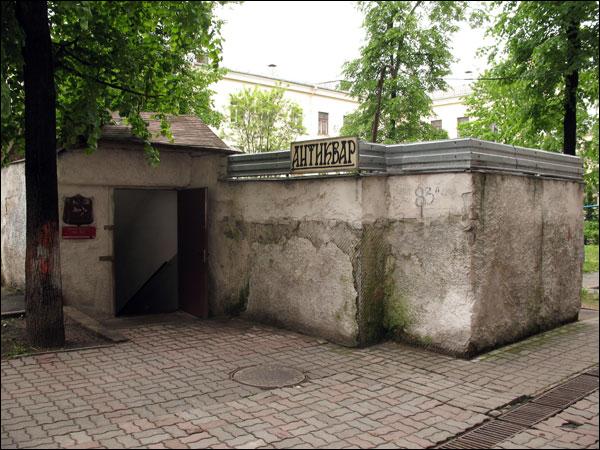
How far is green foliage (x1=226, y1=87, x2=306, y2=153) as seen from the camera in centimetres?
3097

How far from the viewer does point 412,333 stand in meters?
7.06

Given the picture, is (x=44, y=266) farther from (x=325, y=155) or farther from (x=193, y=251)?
(x=325, y=155)

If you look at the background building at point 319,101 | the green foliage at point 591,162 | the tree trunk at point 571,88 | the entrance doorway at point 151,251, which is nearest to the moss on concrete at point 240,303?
the entrance doorway at point 151,251

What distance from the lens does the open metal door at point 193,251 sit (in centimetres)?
933

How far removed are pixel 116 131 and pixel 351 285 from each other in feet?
15.7

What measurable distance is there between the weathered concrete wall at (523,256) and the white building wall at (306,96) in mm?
27222

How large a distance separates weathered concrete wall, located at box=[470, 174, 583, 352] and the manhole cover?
7.66 ft

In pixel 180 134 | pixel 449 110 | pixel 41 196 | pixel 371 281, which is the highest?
pixel 449 110

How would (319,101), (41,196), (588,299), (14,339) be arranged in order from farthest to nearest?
1. (319,101)
2. (588,299)
3. (14,339)
4. (41,196)

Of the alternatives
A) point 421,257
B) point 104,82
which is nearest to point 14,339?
point 104,82

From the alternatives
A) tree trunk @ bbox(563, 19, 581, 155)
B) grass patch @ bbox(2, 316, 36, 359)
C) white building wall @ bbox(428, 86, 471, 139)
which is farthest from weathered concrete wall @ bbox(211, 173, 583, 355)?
white building wall @ bbox(428, 86, 471, 139)

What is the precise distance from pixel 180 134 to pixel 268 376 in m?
5.34

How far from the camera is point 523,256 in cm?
736

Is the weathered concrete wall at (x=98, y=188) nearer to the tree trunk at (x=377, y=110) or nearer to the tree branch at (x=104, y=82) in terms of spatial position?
the tree branch at (x=104, y=82)
